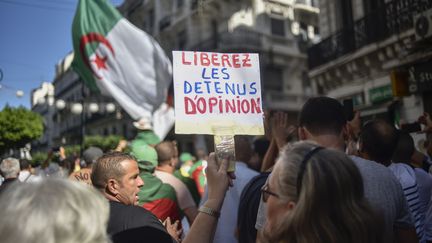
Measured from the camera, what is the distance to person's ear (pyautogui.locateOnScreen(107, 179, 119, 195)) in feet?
7.84

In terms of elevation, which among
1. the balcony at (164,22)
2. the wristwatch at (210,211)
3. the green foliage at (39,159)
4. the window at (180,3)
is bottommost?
the green foliage at (39,159)

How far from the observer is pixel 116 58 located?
8047 mm

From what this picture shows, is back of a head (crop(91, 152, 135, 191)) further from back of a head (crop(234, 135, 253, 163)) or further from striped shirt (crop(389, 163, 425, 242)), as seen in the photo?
striped shirt (crop(389, 163, 425, 242))

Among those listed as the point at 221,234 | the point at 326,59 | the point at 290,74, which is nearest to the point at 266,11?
the point at 290,74

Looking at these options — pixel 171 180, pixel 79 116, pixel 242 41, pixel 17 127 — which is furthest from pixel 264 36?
pixel 79 116

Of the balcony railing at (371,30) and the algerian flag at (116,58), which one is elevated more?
the balcony railing at (371,30)

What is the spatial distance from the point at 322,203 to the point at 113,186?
4.51ft

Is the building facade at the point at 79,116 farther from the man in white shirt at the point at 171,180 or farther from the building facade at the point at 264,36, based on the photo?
the man in white shirt at the point at 171,180

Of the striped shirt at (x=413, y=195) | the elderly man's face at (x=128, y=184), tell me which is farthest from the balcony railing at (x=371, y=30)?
the elderly man's face at (x=128, y=184)

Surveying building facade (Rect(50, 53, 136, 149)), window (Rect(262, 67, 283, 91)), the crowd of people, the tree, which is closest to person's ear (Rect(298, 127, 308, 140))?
the crowd of people

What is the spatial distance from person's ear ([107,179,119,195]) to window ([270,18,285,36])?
2363 centimetres

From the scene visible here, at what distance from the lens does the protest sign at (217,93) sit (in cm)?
242

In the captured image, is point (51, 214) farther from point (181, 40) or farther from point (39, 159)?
point (181, 40)

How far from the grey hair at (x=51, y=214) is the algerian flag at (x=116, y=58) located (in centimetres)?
657
